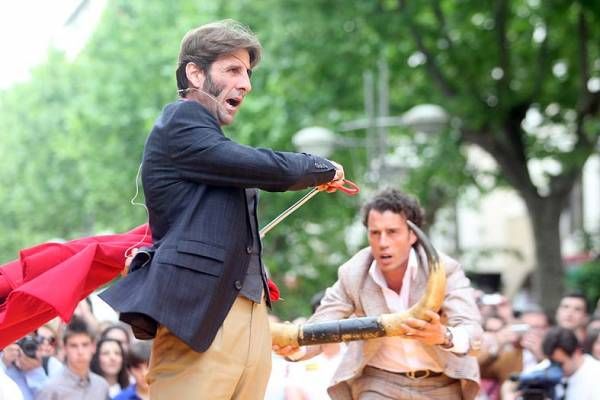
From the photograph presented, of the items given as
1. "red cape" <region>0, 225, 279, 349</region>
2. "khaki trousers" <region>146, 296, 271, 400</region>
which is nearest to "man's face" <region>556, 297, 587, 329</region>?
"red cape" <region>0, 225, 279, 349</region>

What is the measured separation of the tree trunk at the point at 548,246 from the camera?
22031 mm

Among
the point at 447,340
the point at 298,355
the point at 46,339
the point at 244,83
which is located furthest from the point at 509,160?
the point at 244,83

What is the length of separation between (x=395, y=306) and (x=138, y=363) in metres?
3.60

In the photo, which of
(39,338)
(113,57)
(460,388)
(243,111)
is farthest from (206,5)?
(460,388)

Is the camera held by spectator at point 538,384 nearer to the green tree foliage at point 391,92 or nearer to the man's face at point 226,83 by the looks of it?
the man's face at point 226,83

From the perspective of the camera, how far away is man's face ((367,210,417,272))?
6.81 m

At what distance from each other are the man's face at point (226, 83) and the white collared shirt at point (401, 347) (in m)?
2.03

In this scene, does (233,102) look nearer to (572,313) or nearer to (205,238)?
(205,238)

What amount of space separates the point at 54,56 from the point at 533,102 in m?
25.0

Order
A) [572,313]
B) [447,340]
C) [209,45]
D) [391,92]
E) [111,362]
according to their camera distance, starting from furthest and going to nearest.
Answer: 1. [391,92]
2. [572,313]
3. [111,362]
4. [447,340]
5. [209,45]

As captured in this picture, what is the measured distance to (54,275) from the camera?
5.27 metres

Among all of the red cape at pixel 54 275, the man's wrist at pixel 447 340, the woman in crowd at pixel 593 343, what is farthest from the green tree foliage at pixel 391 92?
the red cape at pixel 54 275

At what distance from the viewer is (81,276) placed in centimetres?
535

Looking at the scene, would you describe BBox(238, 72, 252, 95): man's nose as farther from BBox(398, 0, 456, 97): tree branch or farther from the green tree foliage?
BBox(398, 0, 456, 97): tree branch
